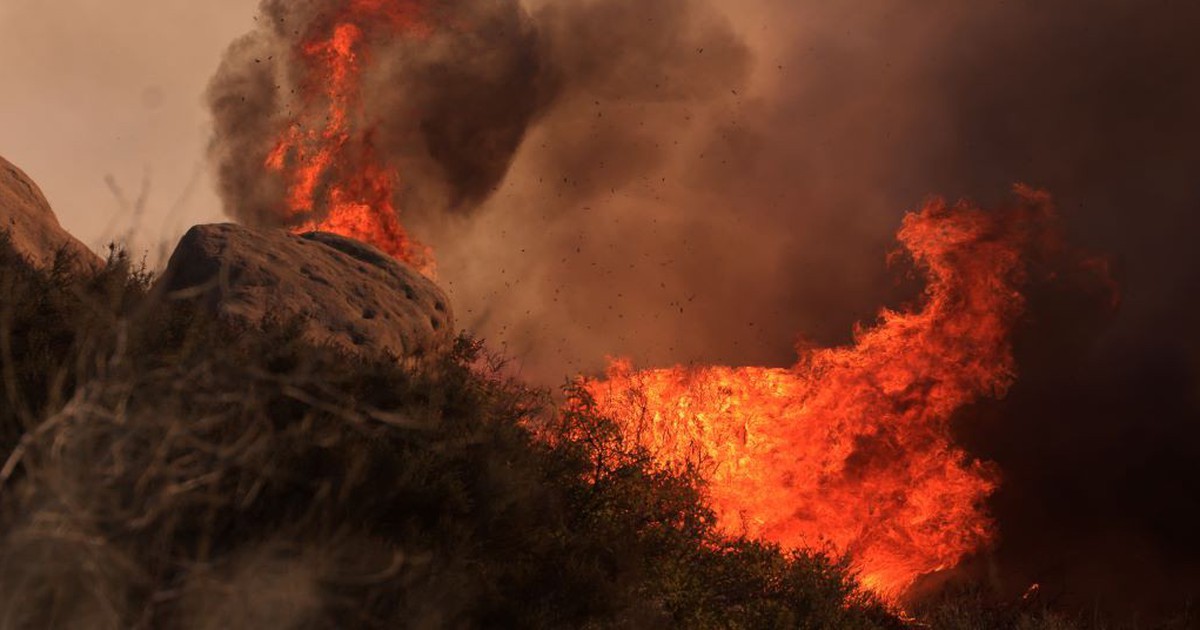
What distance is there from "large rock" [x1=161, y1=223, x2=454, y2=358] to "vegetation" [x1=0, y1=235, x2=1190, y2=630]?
4.82 feet

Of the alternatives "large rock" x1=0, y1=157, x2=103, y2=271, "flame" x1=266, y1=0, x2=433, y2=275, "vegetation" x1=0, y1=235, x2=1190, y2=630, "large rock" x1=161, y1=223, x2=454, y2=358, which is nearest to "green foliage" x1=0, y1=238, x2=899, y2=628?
→ "vegetation" x1=0, y1=235, x2=1190, y2=630

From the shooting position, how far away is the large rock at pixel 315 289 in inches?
705

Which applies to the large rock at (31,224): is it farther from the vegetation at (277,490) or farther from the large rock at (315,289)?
the vegetation at (277,490)

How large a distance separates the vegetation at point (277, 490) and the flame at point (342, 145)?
1638 centimetres

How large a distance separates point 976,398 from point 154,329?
26835 mm

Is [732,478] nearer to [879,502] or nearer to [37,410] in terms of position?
[879,502]

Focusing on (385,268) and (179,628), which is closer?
(179,628)

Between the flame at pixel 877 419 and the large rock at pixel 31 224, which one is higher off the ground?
the flame at pixel 877 419

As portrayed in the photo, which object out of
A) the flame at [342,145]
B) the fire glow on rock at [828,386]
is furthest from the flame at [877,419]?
the flame at [342,145]

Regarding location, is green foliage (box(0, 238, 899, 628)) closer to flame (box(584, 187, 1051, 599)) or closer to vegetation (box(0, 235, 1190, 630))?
vegetation (box(0, 235, 1190, 630))

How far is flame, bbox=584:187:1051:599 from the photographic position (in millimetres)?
32656

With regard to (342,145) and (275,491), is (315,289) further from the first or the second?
(342,145)

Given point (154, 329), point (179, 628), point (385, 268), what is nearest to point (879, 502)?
point (385, 268)

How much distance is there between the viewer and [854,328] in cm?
3584
